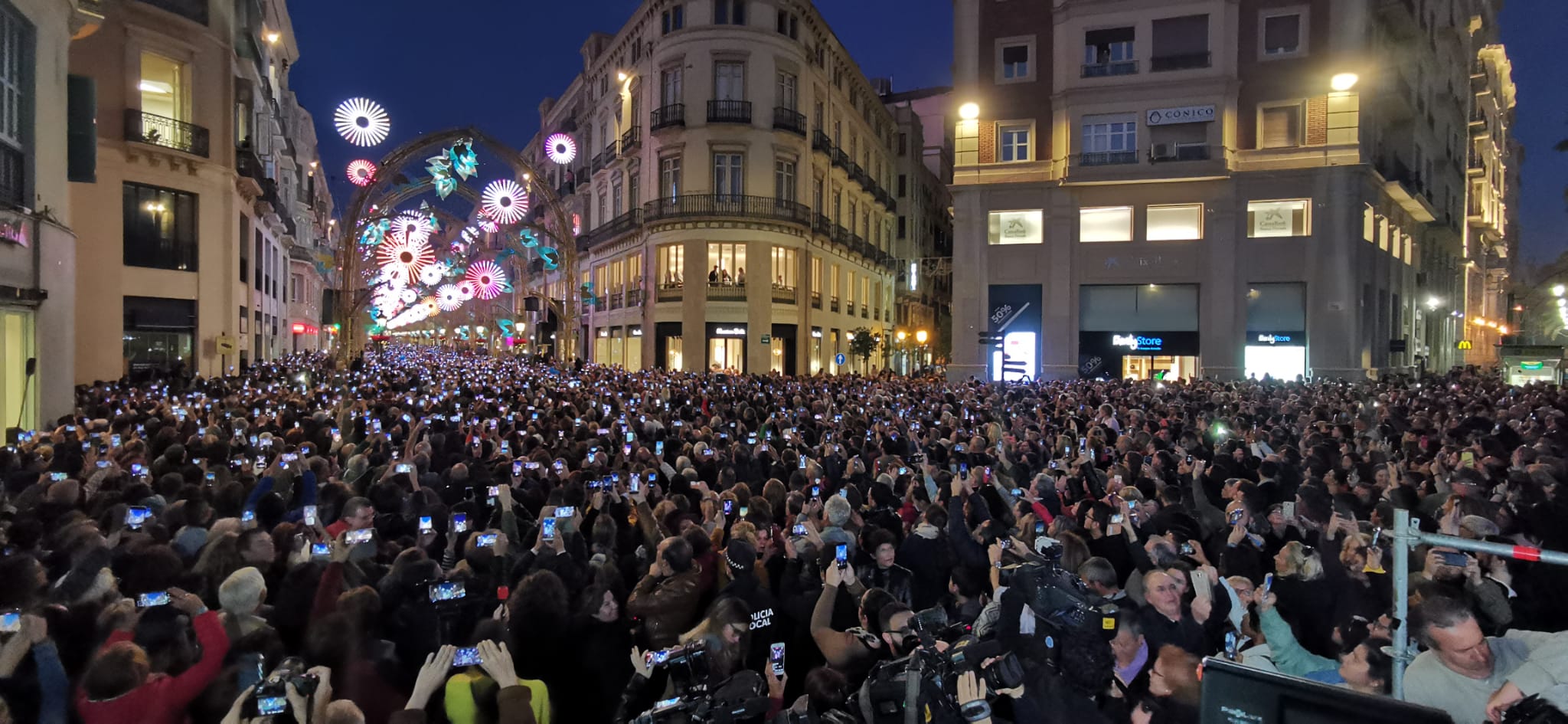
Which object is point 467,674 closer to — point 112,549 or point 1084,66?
point 112,549

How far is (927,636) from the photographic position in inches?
146

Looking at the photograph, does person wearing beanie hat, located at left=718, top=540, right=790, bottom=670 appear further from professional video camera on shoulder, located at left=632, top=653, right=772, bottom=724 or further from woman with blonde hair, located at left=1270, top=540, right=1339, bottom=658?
woman with blonde hair, located at left=1270, top=540, right=1339, bottom=658

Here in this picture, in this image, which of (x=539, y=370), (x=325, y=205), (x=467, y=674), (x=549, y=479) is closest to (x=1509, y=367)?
(x=539, y=370)

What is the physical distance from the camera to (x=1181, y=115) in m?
34.7

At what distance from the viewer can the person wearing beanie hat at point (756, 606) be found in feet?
16.5

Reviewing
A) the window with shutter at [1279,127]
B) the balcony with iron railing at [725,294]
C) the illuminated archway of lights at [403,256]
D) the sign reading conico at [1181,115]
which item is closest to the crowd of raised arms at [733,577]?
the illuminated archway of lights at [403,256]

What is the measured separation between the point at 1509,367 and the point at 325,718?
47176mm

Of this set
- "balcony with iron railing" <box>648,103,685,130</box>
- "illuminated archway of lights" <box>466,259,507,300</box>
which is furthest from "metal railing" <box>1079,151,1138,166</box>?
"illuminated archway of lights" <box>466,259,507,300</box>

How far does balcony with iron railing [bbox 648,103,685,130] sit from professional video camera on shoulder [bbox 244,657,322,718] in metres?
39.2

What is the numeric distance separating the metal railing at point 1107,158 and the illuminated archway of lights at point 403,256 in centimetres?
2785

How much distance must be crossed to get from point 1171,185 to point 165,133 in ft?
118

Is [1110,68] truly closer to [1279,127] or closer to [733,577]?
[1279,127]

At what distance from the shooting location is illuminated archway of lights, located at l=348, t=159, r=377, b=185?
1251 inches

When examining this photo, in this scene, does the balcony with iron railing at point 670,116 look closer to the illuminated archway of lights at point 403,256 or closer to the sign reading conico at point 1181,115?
the illuminated archway of lights at point 403,256
